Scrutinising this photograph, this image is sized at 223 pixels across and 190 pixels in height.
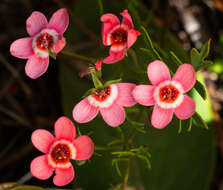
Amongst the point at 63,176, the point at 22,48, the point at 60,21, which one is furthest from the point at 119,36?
the point at 63,176

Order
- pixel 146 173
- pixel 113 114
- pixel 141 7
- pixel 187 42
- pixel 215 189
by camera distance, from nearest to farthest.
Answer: pixel 113 114 < pixel 146 173 < pixel 141 7 < pixel 215 189 < pixel 187 42

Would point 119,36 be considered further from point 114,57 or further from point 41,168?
point 41,168

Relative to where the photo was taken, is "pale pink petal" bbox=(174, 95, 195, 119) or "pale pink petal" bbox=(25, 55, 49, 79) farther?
"pale pink petal" bbox=(25, 55, 49, 79)

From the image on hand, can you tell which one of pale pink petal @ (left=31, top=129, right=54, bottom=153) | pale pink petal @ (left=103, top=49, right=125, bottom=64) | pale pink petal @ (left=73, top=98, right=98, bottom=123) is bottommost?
pale pink petal @ (left=31, top=129, right=54, bottom=153)

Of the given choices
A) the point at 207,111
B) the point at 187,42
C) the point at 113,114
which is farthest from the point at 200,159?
the point at 187,42

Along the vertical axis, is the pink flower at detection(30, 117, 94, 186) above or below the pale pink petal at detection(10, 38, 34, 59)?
below

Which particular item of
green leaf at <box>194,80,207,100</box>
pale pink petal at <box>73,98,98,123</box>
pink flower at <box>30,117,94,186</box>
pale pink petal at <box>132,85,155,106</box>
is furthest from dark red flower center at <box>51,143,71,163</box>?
green leaf at <box>194,80,207,100</box>

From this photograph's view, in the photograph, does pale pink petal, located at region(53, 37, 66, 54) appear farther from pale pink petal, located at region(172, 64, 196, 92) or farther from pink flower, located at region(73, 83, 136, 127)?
pale pink petal, located at region(172, 64, 196, 92)

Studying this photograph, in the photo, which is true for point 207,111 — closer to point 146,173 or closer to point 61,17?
point 146,173
